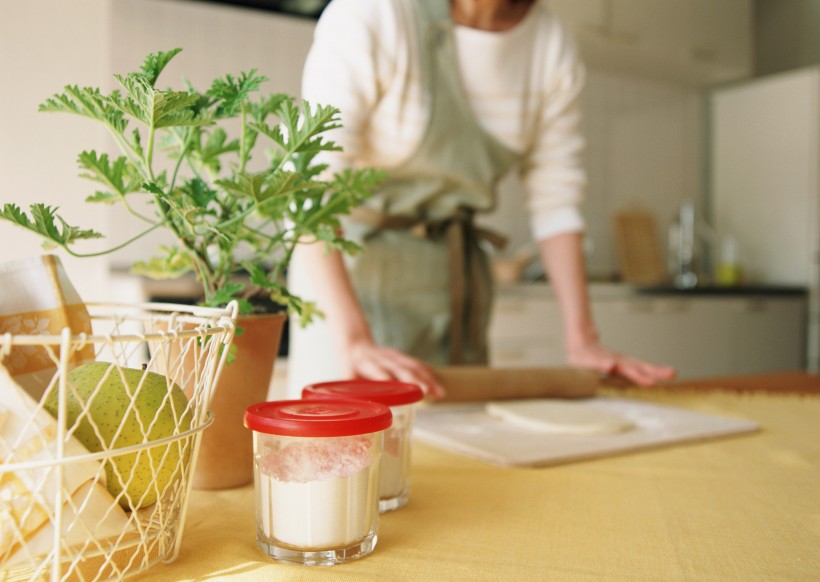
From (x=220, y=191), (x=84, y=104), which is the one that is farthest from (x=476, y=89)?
(x=84, y=104)

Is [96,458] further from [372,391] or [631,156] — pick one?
[631,156]

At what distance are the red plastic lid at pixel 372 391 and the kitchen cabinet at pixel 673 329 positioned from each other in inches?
72.6

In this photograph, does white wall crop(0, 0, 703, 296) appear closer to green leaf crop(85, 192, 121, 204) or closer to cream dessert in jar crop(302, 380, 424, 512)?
green leaf crop(85, 192, 121, 204)

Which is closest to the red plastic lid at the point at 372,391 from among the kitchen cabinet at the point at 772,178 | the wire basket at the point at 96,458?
the wire basket at the point at 96,458

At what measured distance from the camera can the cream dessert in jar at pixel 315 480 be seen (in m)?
0.43

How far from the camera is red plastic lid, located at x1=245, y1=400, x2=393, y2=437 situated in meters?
0.42

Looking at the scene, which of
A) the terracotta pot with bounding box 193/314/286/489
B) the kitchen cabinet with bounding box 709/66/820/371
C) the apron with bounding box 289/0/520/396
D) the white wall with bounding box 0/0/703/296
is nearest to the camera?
the terracotta pot with bounding box 193/314/286/489

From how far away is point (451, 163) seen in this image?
1207mm

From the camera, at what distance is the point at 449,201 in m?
1.25

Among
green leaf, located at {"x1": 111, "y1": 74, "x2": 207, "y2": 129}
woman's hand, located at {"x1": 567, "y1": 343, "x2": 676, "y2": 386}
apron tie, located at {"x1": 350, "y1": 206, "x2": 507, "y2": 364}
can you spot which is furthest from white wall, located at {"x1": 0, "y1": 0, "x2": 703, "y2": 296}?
woman's hand, located at {"x1": 567, "y1": 343, "x2": 676, "y2": 386}

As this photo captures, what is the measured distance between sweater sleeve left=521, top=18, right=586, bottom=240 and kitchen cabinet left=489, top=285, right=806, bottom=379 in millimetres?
1107

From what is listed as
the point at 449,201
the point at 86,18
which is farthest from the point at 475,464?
the point at 86,18

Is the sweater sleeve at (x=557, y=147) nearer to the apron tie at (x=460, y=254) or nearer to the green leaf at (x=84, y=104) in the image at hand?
the apron tie at (x=460, y=254)

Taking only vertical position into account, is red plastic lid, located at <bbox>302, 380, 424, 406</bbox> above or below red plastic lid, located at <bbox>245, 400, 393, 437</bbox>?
below
